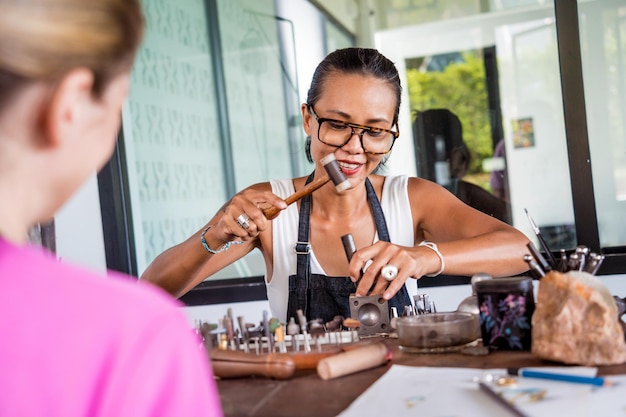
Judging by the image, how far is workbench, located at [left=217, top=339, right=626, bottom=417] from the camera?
1216 mm

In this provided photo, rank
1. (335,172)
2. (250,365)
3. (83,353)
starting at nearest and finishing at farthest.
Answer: (83,353)
(250,365)
(335,172)

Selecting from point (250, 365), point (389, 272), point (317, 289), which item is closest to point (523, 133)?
point (317, 289)

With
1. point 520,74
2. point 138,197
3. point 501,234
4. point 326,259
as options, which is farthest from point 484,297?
point 138,197

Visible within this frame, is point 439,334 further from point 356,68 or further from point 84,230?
point 84,230

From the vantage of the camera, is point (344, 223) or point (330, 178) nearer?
point (330, 178)

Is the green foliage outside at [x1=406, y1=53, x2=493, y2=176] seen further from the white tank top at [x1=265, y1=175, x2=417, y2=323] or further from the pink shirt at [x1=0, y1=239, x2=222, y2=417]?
the pink shirt at [x1=0, y1=239, x2=222, y2=417]

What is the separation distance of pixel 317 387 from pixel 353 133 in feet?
3.70

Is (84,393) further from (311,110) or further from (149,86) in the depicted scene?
(149,86)

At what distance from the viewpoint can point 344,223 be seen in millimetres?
2570

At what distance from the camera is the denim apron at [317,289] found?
91.9 inches

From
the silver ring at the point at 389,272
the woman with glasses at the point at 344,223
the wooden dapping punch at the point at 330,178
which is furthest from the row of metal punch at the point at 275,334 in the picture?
the wooden dapping punch at the point at 330,178

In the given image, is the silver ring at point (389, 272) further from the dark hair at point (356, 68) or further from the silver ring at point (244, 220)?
the dark hair at point (356, 68)

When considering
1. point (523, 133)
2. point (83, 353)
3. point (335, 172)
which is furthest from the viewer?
point (523, 133)

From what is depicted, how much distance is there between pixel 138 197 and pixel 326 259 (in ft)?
7.03
